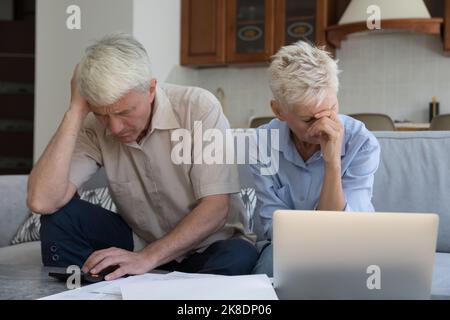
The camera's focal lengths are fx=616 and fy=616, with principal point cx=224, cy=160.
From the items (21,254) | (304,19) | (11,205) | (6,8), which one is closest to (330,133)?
(21,254)

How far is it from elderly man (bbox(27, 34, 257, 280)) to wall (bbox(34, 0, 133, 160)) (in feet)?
8.43

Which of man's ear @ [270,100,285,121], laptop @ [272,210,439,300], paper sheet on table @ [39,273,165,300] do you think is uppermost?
man's ear @ [270,100,285,121]

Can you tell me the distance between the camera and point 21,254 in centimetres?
198

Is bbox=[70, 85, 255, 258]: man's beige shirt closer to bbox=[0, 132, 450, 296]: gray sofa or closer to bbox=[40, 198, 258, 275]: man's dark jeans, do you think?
bbox=[40, 198, 258, 275]: man's dark jeans

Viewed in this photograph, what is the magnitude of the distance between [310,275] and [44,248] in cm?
82

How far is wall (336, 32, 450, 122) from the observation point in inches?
177

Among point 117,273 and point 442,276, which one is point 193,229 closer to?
point 117,273

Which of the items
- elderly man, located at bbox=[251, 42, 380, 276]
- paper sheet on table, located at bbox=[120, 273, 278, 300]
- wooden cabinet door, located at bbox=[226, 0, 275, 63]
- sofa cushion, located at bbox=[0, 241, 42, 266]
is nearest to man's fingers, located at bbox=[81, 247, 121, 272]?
paper sheet on table, located at bbox=[120, 273, 278, 300]

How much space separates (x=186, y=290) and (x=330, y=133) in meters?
0.64

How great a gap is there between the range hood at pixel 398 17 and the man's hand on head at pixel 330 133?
2.88 meters

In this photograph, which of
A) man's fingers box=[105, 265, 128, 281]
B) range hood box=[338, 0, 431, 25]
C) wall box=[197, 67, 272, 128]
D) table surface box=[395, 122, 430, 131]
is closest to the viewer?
man's fingers box=[105, 265, 128, 281]

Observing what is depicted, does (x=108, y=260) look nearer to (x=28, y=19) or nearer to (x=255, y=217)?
(x=255, y=217)
